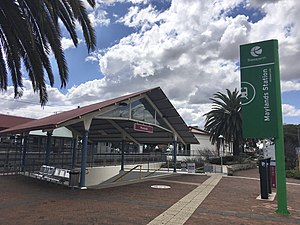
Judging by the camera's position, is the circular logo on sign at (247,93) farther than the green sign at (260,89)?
Yes

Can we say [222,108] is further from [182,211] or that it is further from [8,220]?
[8,220]

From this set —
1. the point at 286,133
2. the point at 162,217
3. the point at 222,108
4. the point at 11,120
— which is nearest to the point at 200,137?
the point at 222,108

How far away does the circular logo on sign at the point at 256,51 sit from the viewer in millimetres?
10469

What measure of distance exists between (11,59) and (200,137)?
1641 inches

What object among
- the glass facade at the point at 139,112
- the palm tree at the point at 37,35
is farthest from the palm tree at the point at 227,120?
the palm tree at the point at 37,35

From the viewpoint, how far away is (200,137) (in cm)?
4750

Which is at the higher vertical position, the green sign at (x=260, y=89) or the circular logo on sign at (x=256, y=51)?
the circular logo on sign at (x=256, y=51)

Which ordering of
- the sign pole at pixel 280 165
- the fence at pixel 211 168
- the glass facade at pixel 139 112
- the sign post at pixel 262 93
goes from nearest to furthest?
the sign pole at pixel 280 165 < the sign post at pixel 262 93 < the glass facade at pixel 139 112 < the fence at pixel 211 168

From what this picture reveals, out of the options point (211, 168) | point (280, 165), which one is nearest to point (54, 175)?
point (280, 165)

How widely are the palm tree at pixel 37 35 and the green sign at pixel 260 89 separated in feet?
19.8

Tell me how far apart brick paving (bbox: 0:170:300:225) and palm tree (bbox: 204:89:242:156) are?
20.4 m

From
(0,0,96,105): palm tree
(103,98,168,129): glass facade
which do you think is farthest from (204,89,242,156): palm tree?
(0,0,96,105): palm tree

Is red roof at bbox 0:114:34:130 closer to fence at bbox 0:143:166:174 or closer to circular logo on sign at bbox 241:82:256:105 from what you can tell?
fence at bbox 0:143:166:174

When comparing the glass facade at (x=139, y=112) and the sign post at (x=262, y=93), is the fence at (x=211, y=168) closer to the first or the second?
the glass facade at (x=139, y=112)
